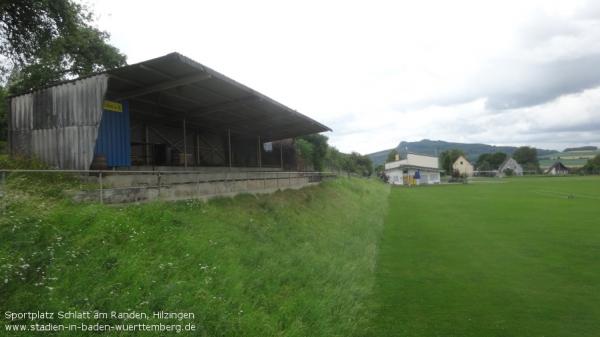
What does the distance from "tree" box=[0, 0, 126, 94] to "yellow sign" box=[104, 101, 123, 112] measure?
941 centimetres

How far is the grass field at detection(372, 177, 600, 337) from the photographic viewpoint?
6582 millimetres

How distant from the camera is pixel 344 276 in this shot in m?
9.02

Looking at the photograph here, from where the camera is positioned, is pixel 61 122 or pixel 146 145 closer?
pixel 61 122

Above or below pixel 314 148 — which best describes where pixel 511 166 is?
below

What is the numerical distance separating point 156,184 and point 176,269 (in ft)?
12.5

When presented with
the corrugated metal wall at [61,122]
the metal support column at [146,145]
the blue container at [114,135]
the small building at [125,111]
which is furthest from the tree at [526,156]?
the corrugated metal wall at [61,122]

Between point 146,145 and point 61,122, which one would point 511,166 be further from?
point 61,122

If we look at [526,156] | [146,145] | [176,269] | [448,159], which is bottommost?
[176,269]

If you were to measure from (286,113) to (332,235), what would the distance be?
7565 mm

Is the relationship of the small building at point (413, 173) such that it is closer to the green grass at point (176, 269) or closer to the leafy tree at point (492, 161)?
the green grass at point (176, 269)

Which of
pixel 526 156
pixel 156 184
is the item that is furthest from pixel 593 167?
pixel 156 184

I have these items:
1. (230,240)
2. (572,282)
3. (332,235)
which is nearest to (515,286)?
(572,282)

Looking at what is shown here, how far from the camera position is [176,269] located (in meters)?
5.72

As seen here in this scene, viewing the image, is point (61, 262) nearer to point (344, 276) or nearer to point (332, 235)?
point (344, 276)
